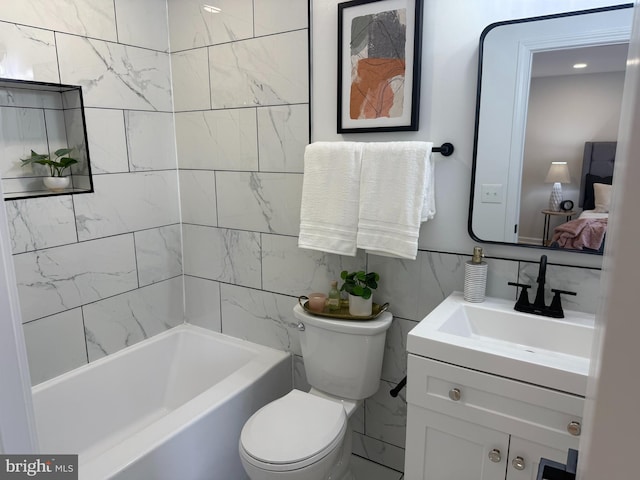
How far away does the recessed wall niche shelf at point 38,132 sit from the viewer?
1.93 metres

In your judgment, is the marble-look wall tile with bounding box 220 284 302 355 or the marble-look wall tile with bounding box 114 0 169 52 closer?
the marble-look wall tile with bounding box 114 0 169 52

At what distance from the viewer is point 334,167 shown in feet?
5.91

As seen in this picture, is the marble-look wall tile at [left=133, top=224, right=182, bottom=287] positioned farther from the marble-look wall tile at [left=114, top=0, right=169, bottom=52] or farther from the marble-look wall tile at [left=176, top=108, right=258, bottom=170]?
the marble-look wall tile at [left=114, top=0, right=169, bottom=52]

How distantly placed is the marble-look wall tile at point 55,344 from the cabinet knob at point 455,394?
1750 millimetres

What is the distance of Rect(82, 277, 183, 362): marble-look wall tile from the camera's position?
220cm

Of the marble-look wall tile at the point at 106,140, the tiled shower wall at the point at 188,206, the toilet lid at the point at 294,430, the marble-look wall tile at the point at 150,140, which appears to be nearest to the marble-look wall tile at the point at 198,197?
the tiled shower wall at the point at 188,206

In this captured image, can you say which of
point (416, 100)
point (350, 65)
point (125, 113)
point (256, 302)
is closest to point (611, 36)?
point (416, 100)

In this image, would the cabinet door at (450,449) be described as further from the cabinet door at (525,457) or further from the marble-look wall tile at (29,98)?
the marble-look wall tile at (29,98)

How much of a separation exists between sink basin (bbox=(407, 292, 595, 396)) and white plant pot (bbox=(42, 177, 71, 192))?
174 cm

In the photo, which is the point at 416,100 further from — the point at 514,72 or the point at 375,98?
the point at 514,72

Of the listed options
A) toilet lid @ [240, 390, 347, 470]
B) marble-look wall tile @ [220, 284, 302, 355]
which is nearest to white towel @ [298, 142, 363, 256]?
marble-look wall tile @ [220, 284, 302, 355]

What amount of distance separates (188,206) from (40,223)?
77cm

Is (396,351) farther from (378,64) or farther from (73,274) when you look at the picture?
(73,274)

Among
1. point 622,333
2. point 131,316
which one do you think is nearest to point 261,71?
point 131,316
